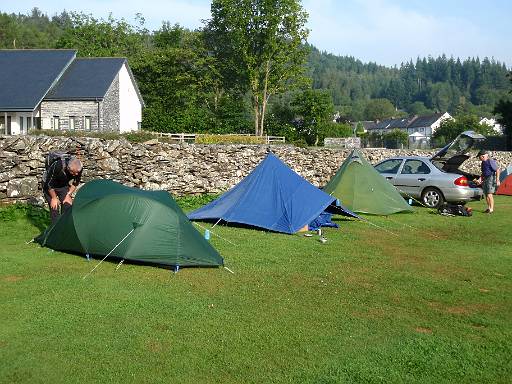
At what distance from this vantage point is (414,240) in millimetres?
11711

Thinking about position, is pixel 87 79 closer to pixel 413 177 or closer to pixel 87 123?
pixel 87 123

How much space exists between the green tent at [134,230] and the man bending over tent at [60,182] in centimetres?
97

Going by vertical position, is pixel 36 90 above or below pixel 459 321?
above

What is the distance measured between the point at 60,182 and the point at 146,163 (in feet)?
19.3

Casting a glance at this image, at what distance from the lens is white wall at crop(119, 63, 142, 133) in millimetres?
49269

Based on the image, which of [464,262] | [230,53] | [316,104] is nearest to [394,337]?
[464,262]

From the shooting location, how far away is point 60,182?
33.5 ft

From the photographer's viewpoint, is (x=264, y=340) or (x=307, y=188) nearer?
(x=264, y=340)

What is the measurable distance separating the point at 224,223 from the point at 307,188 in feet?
6.44

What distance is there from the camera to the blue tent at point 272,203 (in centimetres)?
1207

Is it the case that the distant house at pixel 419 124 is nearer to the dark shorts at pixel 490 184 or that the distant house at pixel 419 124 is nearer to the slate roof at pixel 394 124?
the slate roof at pixel 394 124

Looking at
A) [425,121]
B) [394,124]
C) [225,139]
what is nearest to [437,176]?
[225,139]

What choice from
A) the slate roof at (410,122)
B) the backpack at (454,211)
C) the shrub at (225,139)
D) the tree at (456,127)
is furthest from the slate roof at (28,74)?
the slate roof at (410,122)

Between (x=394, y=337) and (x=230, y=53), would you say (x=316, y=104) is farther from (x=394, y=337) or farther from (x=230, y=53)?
(x=394, y=337)
